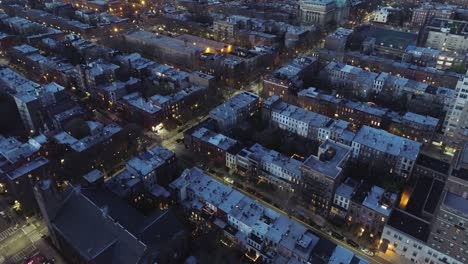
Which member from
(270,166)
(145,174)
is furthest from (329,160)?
(145,174)

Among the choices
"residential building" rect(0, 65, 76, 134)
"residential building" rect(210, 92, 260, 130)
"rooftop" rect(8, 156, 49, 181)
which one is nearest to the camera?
"rooftop" rect(8, 156, 49, 181)

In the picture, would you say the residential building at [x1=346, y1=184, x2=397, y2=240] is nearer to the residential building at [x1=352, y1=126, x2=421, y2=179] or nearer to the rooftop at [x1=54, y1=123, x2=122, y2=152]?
the residential building at [x1=352, y1=126, x2=421, y2=179]

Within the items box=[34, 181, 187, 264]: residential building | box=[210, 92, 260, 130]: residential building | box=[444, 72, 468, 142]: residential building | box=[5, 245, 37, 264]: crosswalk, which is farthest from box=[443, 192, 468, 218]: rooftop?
box=[5, 245, 37, 264]: crosswalk

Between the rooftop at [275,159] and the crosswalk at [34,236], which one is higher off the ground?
the rooftop at [275,159]

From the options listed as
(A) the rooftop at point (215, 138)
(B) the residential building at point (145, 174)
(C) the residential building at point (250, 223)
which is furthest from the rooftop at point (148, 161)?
(A) the rooftop at point (215, 138)

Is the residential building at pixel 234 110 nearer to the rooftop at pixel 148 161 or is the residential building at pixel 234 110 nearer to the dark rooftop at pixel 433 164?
the rooftop at pixel 148 161

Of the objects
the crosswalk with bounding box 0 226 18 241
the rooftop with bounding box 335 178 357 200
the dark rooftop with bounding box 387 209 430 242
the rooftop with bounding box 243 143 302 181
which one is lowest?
the crosswalk with bounding box 0 226 18 241
